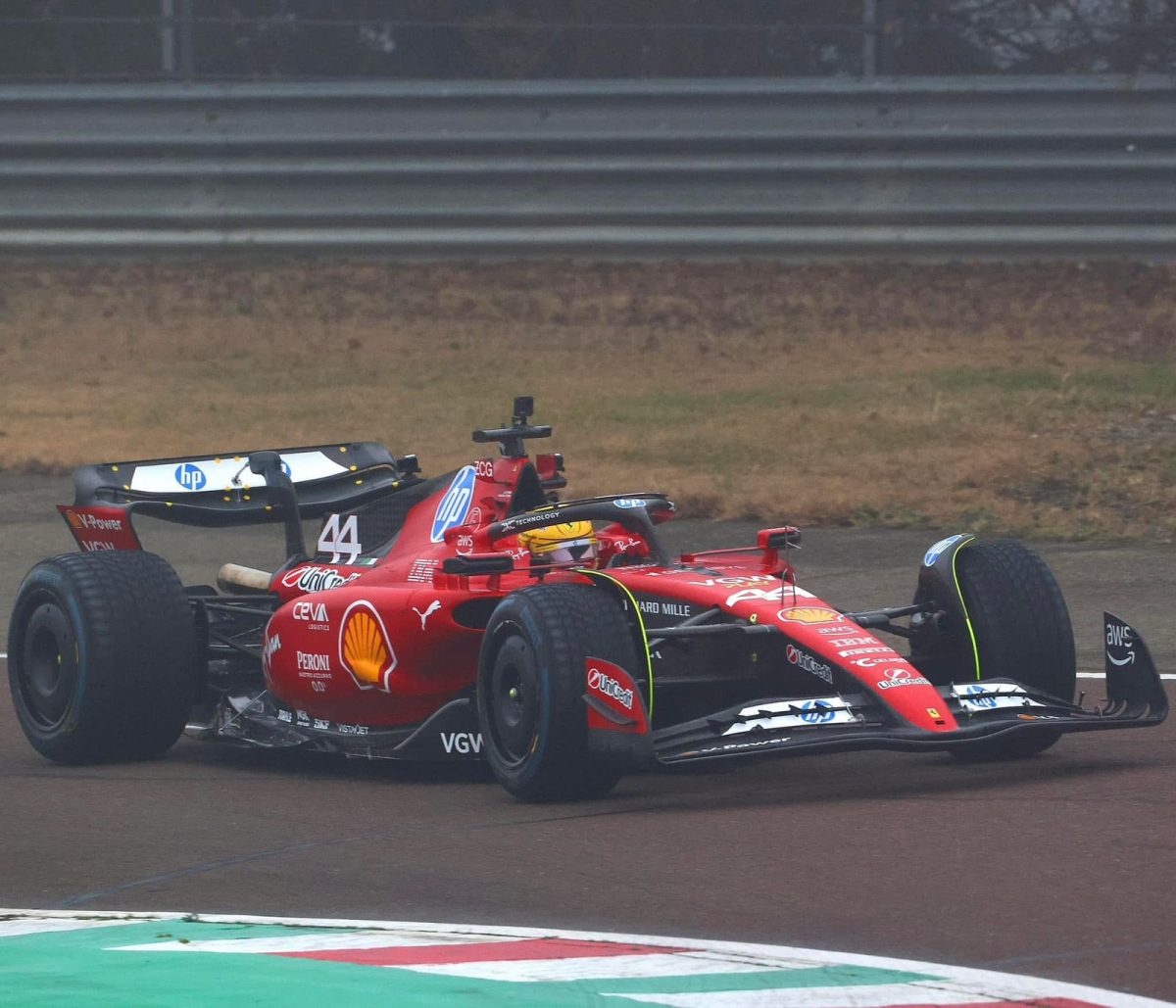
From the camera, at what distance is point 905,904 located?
18.6 feet

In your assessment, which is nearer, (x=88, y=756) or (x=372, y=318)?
(x=88, y=756)

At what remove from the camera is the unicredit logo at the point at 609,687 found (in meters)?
6.87

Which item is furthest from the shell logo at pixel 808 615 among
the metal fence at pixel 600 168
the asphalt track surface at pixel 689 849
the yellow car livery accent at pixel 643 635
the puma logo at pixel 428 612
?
the metal fence at pixel 600 168

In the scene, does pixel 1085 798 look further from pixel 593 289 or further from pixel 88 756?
pixel 593 289

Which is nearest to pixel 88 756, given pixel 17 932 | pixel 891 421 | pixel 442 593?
pixel 442 593

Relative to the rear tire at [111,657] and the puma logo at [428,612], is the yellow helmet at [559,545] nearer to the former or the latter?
the puma logo at [428,612]

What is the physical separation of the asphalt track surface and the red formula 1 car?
197 mm

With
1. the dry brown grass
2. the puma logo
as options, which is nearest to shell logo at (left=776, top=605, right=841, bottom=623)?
the puma logo

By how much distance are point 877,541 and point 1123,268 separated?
652cm

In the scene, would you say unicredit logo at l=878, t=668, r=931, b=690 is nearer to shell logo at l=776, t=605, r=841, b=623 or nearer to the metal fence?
shell logo at l=776, t=605, r=841, b=623

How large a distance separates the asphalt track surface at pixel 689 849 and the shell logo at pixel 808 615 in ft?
1.82

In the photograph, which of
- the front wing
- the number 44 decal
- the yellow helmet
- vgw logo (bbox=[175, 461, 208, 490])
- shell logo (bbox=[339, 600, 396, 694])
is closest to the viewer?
the front wing

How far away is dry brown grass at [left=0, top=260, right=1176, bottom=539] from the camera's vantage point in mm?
13992

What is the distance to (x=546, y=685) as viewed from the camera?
6871 mm
